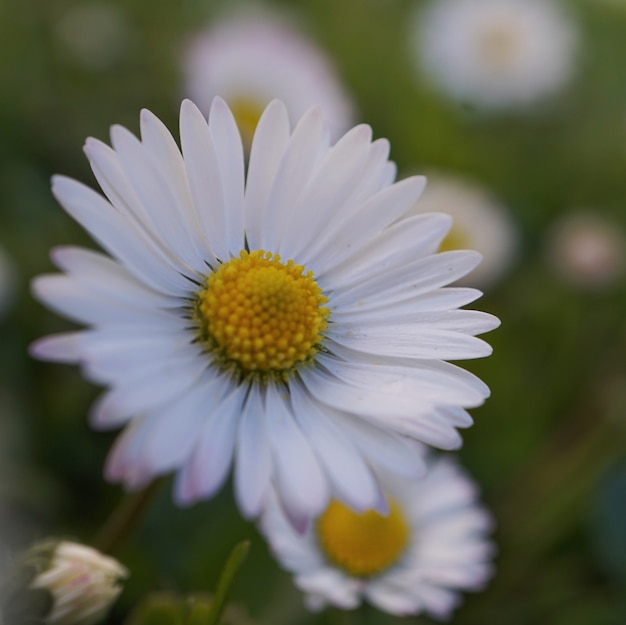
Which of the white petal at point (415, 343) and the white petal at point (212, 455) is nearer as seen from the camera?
the white petal at point (212, 455)

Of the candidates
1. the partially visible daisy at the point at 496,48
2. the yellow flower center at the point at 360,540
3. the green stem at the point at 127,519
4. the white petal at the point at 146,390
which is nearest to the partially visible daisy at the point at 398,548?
the yellow flower center at the point at 360,540

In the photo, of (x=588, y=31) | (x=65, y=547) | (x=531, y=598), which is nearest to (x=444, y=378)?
(x=65, y=547)

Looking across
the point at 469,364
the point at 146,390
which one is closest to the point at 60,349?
the point at 146,390

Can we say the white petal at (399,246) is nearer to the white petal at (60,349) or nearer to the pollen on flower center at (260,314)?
the pollen on flower center at (260,314)

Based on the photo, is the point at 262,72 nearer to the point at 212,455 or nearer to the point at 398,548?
the point at 398,548

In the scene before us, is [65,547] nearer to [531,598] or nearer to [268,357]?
[268,357]
